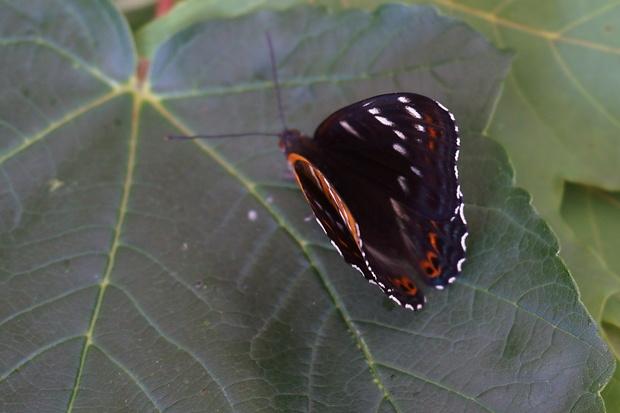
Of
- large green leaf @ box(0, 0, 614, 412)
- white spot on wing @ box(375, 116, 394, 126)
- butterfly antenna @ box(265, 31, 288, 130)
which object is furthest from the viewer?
butterfly antenna @ box(265, 31, 288, 130)

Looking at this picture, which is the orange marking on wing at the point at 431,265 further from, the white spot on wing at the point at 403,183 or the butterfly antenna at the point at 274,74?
the butterfly antenna at the point at 274,74

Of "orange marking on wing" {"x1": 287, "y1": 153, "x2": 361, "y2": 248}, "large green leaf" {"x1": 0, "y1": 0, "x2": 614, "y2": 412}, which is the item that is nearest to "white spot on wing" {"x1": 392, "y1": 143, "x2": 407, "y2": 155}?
"large green leaf" {"x1": 0, "y1": 0, "x2": 614, "y2": 412}

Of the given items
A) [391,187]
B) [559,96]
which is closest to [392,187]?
[391,187]

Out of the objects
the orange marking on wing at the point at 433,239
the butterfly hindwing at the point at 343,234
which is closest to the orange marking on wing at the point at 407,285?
the butterfly hindwing at the point at 343,234

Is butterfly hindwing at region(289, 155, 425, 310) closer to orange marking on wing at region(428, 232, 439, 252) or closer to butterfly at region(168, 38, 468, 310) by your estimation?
butterfly at region(168, 38, 468, 310)

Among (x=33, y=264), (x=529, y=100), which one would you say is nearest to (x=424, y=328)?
(x=529, y=100)

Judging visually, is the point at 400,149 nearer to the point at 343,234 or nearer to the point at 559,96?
the point at 343,234
